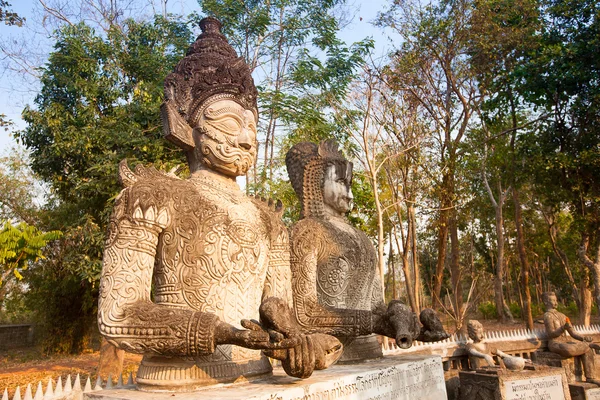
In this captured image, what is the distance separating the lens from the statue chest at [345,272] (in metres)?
3.72

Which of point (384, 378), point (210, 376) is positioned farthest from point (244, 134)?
point (384, 378)

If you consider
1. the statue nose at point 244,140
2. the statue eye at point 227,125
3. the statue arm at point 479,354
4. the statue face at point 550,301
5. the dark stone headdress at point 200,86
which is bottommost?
the statue arm at point 479,354

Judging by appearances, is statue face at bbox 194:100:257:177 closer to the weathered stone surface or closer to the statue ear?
the statue ear

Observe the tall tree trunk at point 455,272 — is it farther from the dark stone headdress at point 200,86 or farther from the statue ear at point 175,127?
the statue ear at point 175,127

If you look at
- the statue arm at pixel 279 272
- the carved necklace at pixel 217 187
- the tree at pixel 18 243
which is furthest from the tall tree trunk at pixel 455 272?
the carved necklace at pixel 217 187

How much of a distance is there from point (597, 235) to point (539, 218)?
14179 mm

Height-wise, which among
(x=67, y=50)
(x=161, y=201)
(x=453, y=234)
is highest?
(x=67, y=50)

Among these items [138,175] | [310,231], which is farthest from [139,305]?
[310,231]

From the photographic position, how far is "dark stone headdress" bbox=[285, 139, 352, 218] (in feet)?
14.1

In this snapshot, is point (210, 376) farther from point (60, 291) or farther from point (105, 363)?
point (60, 291)

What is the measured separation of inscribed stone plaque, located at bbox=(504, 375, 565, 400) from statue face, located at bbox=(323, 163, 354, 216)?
3385mm

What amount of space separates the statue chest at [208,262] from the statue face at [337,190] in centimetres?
169

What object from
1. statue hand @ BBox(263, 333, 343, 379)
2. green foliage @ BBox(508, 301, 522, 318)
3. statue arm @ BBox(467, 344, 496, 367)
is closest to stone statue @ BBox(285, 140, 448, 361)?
statue hand @ BBox(263, 333, 343, 379)

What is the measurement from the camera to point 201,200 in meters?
2.73
